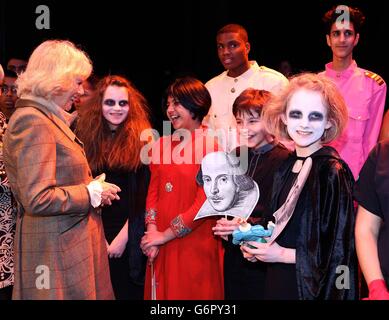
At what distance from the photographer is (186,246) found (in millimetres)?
3514

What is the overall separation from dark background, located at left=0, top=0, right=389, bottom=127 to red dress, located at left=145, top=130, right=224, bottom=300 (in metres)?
1.76

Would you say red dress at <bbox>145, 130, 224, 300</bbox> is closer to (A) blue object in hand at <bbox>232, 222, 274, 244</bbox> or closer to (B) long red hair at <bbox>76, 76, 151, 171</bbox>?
(B) long red hair at <bbox>76, 76, 151, 171</bbox>

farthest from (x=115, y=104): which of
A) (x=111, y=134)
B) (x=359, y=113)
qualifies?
(x=359, y=113)

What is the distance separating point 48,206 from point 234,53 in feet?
7.10

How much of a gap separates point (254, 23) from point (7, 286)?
9.83 ft

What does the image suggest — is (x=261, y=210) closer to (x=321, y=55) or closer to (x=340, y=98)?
(x=340, y=98)

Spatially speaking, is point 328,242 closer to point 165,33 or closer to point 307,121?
point 307,121

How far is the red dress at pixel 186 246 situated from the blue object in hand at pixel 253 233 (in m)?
0.84

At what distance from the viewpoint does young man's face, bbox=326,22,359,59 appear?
405 centimetres

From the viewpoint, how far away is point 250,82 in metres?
4.36

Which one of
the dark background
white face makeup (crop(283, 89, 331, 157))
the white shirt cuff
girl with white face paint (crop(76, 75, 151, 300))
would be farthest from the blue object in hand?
the dark background

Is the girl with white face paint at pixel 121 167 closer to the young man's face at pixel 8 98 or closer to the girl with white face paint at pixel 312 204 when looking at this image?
the young man's face at pixel 8 98

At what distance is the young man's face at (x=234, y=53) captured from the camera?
14.6ft
